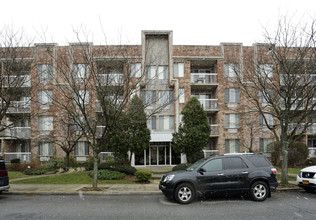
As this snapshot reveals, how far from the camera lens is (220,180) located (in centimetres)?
768

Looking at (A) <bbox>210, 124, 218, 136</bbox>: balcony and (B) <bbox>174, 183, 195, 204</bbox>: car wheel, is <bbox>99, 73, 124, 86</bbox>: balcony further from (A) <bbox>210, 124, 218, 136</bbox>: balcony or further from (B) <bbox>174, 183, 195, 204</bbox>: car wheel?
(A) <bbox>210, 124, 218, 136</bbox>: balcony

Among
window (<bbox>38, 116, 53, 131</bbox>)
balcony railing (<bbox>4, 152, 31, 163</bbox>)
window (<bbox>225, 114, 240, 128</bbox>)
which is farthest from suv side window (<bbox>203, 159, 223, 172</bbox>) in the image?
balcony railing (<bbox>4, 152, 31, 163</bbox>)

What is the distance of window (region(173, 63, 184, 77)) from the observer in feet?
72.7

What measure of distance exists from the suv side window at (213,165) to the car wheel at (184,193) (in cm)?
92

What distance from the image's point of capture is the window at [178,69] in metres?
22.2

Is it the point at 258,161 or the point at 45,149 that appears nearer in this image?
the point at 258,161

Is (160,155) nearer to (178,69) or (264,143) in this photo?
(178,69)

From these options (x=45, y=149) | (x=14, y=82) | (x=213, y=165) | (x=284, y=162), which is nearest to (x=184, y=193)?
(x=213, y=165)

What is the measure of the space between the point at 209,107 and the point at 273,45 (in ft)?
38.0

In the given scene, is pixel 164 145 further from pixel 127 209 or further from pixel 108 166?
pixel 127 209

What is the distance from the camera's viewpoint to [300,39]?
10.8 metres

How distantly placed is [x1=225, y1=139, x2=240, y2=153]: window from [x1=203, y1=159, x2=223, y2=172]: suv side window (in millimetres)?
15255

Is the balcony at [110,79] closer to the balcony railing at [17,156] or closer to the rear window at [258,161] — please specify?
the rear window at [258,161]

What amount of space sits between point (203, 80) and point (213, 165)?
1579 centimetres
